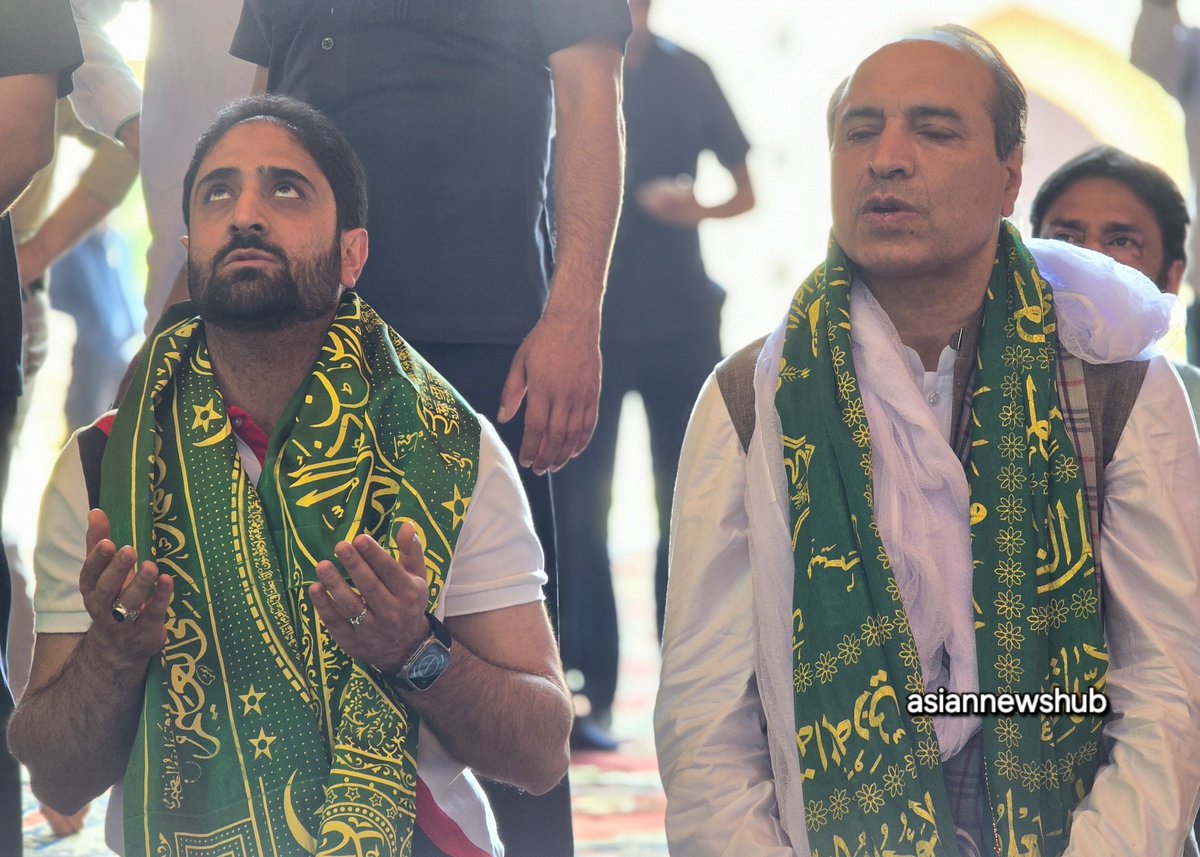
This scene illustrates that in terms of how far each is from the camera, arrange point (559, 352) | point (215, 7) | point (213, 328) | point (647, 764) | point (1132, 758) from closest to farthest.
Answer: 1. point (1132, 758)
2. point (213, 328)
3. point (559, 352)
4. point (215, 7)
5. point (647, 764)

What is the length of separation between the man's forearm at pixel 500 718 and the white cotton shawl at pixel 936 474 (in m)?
0.54

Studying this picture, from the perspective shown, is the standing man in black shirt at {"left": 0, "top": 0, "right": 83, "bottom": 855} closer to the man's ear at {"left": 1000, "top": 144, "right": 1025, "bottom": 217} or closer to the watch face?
the watch face

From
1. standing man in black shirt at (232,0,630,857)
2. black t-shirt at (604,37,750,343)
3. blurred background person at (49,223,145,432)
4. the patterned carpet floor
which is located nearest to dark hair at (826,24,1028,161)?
standing man in black shirt at (232,0,630,857)

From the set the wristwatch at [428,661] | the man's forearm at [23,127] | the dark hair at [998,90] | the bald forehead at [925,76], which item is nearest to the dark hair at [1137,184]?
the dark hair at [998,90]

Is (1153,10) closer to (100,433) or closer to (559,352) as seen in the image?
(559,352)

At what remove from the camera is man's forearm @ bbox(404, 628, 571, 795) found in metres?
2.11

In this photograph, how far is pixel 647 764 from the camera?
14.0 ft

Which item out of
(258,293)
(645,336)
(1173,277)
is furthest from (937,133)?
(645,336)

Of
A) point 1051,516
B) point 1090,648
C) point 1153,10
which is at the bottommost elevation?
point 1090,648

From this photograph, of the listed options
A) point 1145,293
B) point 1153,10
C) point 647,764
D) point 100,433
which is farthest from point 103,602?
point 1153,10

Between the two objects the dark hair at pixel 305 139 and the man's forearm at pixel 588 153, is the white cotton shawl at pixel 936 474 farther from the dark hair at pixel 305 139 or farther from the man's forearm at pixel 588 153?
the dark hair at pixel 305 139

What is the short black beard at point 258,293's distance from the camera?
2312 mm

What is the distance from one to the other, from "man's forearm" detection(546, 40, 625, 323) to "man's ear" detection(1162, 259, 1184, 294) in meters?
1.36

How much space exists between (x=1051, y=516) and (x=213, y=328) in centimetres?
128
